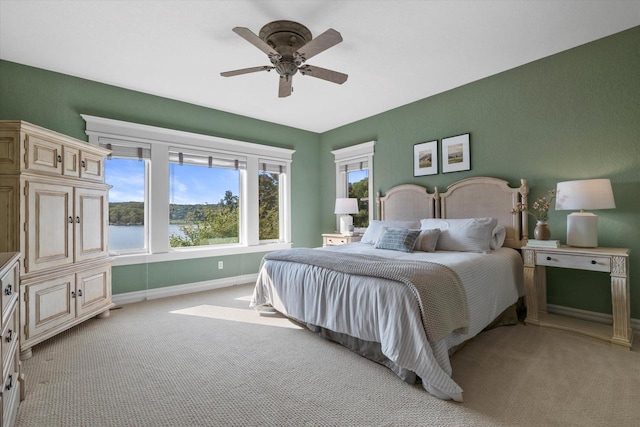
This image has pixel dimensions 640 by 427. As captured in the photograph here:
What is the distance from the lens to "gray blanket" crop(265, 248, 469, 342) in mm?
1907

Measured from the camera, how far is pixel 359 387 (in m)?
1.95

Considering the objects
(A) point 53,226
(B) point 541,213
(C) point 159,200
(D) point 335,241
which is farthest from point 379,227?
(A) point 53,226

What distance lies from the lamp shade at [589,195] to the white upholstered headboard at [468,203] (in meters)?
0.56

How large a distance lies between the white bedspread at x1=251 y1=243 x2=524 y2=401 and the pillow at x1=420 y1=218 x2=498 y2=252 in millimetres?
170

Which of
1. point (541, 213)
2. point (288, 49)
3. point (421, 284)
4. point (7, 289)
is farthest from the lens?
point (541, 213)

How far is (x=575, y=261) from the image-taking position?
8.76 feet

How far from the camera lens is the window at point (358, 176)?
5020mm

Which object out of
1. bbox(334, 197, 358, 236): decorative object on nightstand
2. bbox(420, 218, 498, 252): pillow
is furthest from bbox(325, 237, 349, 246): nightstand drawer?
bbox(420, 218, 498, 252): pillow

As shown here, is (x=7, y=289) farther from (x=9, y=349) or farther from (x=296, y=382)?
(x=296, y=382)

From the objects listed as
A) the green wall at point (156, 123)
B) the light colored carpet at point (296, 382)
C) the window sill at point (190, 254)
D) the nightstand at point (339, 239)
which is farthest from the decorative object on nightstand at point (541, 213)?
the window sill at point (190, 254)

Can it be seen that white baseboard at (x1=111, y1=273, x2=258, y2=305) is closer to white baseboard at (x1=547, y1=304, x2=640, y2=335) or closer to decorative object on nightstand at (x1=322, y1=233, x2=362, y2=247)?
decorative object on nightstand at (x1=322, y1=233, x2=362, y2=247)

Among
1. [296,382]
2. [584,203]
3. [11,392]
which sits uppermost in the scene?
[584,203]

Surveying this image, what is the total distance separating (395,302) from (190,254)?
3320mm

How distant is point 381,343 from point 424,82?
10.1ft
